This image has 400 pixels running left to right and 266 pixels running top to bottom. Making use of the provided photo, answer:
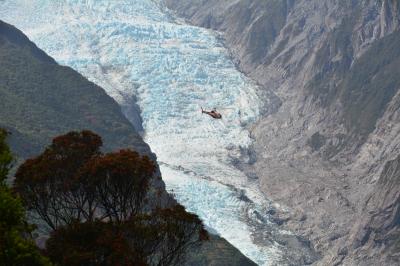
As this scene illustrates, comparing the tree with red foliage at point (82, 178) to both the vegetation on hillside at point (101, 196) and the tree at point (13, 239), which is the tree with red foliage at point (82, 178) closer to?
the vegetation on hillside at point (101, 196)

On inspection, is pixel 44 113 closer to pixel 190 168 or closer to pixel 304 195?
pixel 190 168

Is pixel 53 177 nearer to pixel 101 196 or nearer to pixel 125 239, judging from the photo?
pixel 101 196

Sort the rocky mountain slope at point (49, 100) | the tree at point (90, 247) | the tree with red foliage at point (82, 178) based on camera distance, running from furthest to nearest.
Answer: the rocky mountain slope at point (49, 100) < the tree with red foliage at point (82, 178) < the tree at point (90, 247)

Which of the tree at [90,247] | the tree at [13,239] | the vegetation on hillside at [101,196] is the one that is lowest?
the tree at [13,239]

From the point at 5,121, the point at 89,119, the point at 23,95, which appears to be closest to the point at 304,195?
the point at 89,119

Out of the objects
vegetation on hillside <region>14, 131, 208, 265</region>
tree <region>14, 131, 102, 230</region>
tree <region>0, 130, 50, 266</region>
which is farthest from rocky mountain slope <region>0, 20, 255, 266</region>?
tree <region>0, 130, 50, 266</region>

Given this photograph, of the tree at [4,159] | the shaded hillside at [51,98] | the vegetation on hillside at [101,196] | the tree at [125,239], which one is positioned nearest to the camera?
the tree at [4,159]

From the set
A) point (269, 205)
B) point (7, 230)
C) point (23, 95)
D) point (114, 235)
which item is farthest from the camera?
point (269, 205)

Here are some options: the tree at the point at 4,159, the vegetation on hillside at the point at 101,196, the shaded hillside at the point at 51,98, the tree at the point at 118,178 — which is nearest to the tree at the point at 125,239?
the vegetation on hillside at the point at 101,196
